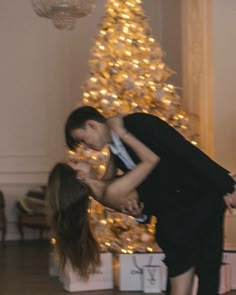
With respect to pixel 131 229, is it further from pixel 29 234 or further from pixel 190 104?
pixel 29 234

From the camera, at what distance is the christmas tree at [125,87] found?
19.6 feet

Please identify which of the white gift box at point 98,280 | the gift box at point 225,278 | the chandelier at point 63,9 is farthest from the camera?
the white gift box at point 98,280

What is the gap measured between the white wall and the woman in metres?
3.59

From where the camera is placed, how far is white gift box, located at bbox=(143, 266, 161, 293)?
18.3ft

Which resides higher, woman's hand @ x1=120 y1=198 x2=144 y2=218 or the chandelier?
the chandelier

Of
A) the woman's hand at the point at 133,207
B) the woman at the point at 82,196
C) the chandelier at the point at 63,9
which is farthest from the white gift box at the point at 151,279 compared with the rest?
the woman's hand at the point at 133,207

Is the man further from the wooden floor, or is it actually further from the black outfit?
the wooden floor

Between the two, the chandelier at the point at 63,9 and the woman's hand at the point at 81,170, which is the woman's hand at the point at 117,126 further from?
the chandelier at the point at 63,9

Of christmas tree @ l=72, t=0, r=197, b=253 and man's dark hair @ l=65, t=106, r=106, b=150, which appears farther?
christmas tree @ l=72, t=0, r=197, b=253

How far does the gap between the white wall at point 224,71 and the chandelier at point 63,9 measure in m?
1.54

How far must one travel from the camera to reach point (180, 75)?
26.0ft

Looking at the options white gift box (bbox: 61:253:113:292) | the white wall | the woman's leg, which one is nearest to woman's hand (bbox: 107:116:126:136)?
the woman's leg

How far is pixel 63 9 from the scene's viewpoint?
5.45m

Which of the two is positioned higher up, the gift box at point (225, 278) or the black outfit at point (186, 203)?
the black outfit at point (186, 203)
